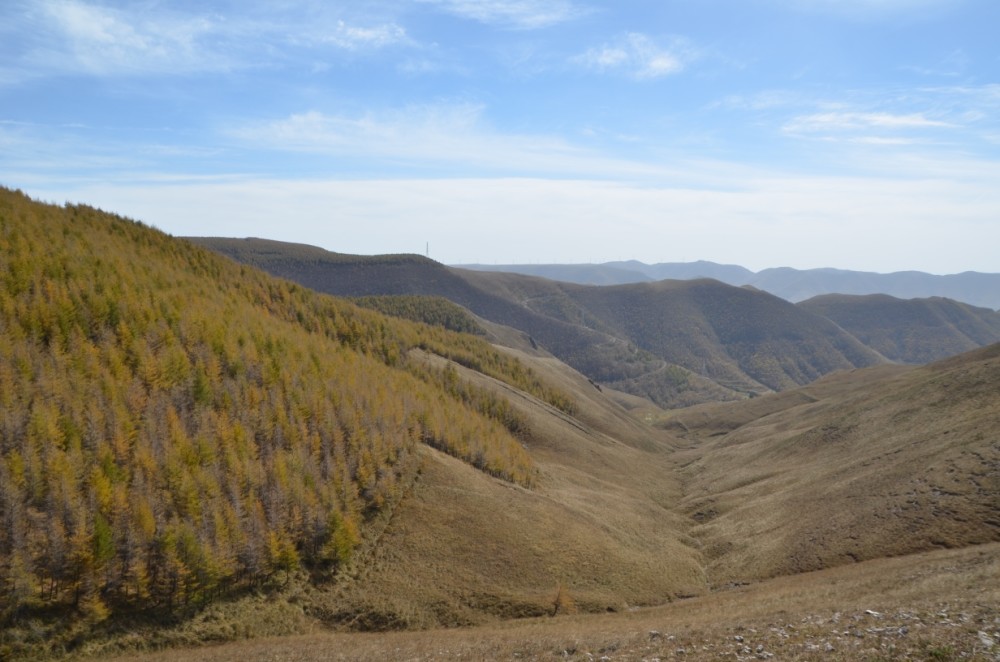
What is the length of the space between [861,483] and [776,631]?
37.2 metres

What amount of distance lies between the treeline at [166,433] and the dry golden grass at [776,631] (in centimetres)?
608

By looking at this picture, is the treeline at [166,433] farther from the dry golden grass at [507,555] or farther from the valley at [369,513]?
the dry golden grass at [507,555]

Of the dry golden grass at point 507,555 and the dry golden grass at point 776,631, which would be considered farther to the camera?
the dry golden grass at point 507,555

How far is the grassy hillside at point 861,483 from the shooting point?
4288 centimetres

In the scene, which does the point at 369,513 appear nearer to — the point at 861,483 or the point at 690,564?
the point at 690,564

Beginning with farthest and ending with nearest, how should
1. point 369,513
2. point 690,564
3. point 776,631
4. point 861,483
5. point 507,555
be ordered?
point 861,483 → point 690,564 → point 369,513 → point 507,555 → point 776,631

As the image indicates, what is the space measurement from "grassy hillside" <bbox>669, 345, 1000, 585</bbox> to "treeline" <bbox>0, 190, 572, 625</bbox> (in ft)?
80.5

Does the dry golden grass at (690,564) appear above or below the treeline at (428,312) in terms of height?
below

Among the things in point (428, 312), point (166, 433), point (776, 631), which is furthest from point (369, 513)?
point (428, 312)

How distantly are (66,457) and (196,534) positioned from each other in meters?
8.70

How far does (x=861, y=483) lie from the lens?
5322cm

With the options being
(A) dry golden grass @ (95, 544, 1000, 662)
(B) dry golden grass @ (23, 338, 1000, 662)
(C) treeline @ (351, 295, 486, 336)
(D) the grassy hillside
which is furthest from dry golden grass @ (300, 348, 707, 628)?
(C) treeline @ (351, 295, 486, 336)

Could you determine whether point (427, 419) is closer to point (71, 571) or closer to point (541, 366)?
point (71, 571)

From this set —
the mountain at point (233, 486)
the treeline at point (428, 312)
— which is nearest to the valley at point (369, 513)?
the mountain at point (233, 486)
